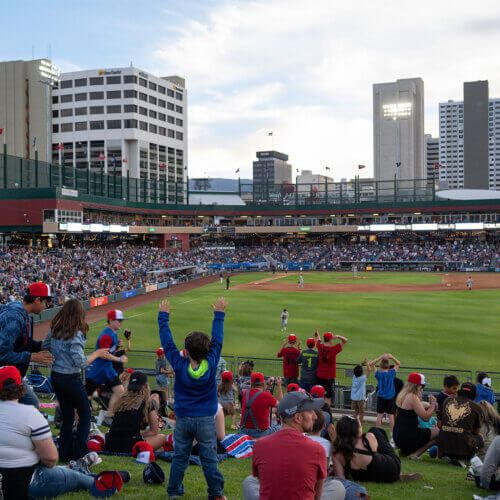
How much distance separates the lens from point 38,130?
351ft

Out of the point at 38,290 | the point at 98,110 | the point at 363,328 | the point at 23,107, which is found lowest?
the point at 363,328

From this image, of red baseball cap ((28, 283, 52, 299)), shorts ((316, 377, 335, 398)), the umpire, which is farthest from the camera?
shorts ((316, 377, 335, 398))

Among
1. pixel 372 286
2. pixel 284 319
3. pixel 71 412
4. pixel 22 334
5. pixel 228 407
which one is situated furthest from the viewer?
pixel 372 286

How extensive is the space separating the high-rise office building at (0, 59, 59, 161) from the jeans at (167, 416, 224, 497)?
363 ft

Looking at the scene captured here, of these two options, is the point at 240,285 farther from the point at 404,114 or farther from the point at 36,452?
the point at 404,114

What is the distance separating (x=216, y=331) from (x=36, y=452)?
232 cm

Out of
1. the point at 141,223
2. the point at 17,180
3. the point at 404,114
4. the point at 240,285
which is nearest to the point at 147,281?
the point at 240,285

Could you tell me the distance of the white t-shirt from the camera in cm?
472

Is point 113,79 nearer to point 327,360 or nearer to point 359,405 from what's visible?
point 327,360

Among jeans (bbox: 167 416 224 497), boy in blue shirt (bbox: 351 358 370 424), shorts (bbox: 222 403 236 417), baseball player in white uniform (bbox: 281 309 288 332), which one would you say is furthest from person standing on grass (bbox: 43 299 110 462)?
baseball player in white uniform (bbox: 281 309 288 332)

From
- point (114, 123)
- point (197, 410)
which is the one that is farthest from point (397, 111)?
point (197, 410)

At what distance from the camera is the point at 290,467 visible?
13.9ft

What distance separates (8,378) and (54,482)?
149 centimetres

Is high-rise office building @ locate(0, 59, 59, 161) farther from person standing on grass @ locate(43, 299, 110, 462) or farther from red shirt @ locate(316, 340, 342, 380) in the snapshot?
person standing on grass @ locate(43, 299, 110, 462)
